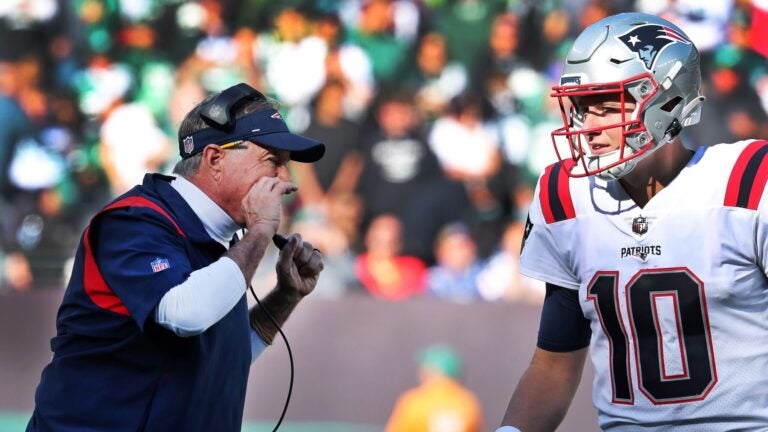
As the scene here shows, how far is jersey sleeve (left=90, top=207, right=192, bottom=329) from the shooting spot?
10.6 feet

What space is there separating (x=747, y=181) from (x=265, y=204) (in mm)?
1269

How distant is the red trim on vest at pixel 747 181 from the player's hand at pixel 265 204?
3.86 ft

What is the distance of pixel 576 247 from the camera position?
3.46 m

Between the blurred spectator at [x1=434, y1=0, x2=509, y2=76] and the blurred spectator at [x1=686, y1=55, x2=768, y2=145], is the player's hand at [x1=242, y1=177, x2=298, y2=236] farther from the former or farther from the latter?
the blurred spectator at [x1=434, y1=0, x2=509, y2=76]

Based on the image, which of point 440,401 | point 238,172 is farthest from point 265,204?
point 440,401

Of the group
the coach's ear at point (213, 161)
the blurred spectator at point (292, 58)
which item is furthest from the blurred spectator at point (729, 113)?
the coach's ear at point (213, 161)

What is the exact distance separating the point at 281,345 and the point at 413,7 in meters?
3.03

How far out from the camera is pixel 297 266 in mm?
3871

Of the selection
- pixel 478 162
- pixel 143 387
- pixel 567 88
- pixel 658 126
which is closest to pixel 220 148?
pixel 143 387

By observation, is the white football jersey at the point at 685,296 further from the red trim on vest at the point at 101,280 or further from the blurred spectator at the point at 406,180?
the blurred spectator at the point at 406,180

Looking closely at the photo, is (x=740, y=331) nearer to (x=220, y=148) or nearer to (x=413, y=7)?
(x=220, y=148)

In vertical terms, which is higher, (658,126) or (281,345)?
(658,126)

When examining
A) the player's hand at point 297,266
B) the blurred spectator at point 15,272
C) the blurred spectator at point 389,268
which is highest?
the player's hand at point 297,266

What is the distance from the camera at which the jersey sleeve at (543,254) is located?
11.6 ft
